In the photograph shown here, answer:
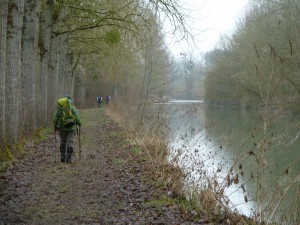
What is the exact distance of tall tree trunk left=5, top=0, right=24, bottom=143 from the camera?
A: 11547 mm

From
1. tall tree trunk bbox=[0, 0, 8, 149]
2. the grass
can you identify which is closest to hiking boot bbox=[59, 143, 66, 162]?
tall tree trunk bbox=[0, 0, 8, 149]

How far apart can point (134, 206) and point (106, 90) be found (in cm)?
4984

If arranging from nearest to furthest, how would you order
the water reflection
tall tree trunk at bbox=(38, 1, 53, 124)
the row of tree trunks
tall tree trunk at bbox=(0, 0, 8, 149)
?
the water reflection → tall tree trunk at bbox=(0, 0, 8, 149) → the row of tree trunks → tall tree trunk at bbox=(38, 1, 53, 124)

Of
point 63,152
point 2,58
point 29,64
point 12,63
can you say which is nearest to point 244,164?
point 63,152

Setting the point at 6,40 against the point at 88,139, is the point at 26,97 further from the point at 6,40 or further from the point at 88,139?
the point at 6,40

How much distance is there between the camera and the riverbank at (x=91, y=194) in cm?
682

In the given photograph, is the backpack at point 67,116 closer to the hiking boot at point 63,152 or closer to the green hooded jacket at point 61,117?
the green hooded jacket at point 61,117

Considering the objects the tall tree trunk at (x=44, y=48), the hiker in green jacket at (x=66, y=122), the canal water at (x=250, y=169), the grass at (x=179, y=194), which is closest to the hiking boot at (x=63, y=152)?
the hiker in green jacket at (x=66, y=122)

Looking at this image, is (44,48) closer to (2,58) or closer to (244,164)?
(2,58)

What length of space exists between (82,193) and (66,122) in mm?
3530

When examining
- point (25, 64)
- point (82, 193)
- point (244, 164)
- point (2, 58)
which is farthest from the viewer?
point (25, 64)

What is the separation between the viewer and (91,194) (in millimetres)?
8320

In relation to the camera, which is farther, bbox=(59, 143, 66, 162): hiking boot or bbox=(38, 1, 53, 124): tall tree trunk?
bbox=(38, 1, 53, 124): tall tree trunk

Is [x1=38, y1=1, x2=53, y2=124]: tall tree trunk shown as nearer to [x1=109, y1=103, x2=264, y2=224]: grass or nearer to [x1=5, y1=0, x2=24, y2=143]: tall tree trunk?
[x1=5, y1=0, x2=24, y2=143]: tall tree trunk
